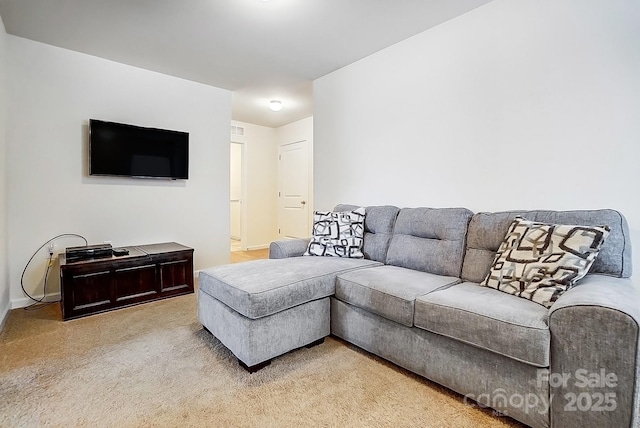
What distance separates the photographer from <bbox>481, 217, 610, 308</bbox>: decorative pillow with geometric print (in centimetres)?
149

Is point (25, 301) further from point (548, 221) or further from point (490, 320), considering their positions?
point (548, 221)

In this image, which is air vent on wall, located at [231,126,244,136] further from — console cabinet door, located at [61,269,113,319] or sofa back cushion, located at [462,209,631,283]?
sofa back cushion, located at [462,209,631,283]

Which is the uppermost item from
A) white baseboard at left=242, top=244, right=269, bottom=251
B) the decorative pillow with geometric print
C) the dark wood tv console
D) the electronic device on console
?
the decorative pillow with geometric print

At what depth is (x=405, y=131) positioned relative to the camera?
2.88 metres

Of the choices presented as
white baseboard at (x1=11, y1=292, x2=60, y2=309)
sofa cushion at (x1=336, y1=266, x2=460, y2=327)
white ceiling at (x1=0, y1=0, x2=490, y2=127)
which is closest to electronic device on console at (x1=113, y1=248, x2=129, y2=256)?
white baseboard at (x1=11, y1=292, x2=60, y2=309)

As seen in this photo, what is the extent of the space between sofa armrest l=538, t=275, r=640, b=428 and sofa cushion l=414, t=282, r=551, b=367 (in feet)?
0.21

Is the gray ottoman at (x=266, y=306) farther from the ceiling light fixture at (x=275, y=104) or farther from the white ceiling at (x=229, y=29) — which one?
the ceiling light fixture at (x=275, y=104)

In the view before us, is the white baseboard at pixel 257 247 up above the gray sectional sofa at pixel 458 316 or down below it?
below

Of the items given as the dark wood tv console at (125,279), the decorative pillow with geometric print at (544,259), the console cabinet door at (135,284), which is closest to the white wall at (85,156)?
the dark wood tv console at (125,279)

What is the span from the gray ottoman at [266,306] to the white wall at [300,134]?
3286 mm

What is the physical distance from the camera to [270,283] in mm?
1879

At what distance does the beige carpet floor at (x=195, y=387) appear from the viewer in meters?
1.42

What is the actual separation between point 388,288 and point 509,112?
153cm

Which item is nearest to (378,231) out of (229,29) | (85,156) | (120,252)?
(229,29)
